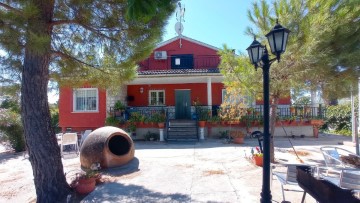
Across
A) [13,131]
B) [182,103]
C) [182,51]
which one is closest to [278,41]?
[13,131]

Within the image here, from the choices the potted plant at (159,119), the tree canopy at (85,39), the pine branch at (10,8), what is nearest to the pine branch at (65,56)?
the tree canopy at (85,39)

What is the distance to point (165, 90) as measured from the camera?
16.9 meters

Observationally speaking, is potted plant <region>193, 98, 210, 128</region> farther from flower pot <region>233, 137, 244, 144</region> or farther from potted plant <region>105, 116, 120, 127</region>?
potted plant <region>105, 116, 120, 127</region>

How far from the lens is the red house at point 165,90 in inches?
580

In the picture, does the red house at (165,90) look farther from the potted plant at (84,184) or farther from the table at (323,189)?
the table at (323,189)

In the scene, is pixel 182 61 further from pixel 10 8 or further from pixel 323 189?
pixel 323 189

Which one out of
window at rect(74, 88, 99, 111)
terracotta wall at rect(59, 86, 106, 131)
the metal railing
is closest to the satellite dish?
the metal railing

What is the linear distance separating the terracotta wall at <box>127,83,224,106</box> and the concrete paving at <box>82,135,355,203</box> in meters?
6.86

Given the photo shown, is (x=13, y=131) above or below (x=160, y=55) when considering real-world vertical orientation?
below

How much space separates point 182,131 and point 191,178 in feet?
23.6

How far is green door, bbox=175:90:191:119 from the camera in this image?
16.8m

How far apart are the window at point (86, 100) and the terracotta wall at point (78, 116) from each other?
311 mm

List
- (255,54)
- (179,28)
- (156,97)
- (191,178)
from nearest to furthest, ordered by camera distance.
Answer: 1. (255,54)
2. (191,178)
3. (156,97)
4. (179,28)

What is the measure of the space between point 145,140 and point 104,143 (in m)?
6.44
